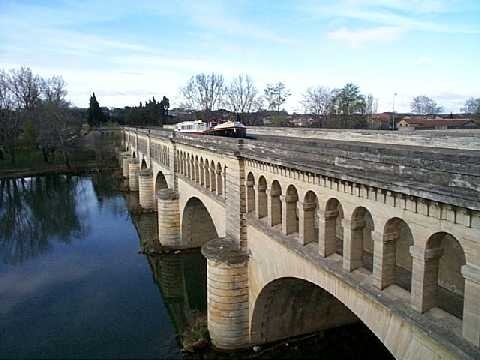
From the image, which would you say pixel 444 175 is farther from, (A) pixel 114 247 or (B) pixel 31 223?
(B) pixel 31 223

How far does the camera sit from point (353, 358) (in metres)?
14.4

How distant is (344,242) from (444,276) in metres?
2.57

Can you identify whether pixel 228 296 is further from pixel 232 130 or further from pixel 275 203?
pixel 232 130

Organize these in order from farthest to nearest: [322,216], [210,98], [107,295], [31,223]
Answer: [210,98]
[31,223]
[107,295]
[322,216]

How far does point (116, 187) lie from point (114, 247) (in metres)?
22.7

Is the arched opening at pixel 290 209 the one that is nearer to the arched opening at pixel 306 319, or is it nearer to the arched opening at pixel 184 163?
the arched opening at pixel 306 319

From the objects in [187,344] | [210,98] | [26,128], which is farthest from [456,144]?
[210,98]

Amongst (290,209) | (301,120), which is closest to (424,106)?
(301,120)

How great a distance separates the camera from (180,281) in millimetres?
22250

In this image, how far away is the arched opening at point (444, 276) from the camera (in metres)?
6.71

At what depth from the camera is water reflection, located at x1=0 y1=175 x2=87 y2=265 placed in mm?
28188

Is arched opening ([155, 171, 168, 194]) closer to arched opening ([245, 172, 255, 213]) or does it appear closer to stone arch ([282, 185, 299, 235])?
arched opening ([245, 172, 255, 213])

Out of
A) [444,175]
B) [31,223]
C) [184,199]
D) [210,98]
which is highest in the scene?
[210,98]

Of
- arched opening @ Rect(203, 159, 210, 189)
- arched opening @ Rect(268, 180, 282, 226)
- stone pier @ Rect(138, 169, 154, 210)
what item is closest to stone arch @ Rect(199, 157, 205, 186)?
arched opening @ Rect(203, 159, 210, 189)
